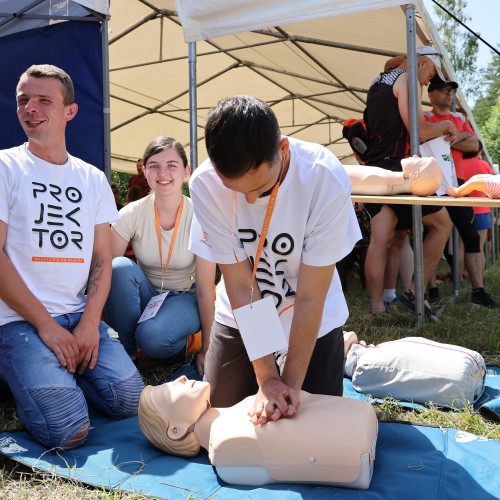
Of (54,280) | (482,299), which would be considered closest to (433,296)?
(482,299)

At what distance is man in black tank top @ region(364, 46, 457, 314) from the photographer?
12.2ft

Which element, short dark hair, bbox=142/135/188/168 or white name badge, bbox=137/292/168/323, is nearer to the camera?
white name badge, bbox=137/292/168/323

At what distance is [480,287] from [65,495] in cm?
341

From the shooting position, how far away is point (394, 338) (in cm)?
345

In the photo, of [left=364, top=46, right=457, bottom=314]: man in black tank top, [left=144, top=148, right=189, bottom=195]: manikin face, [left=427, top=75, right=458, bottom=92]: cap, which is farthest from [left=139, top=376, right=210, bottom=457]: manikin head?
[left=427, top=75, right=458, bottom=92]: cap

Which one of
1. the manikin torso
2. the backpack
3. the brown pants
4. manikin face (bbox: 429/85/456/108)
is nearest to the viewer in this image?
the manikin torso

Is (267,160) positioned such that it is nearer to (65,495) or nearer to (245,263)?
(245,263)

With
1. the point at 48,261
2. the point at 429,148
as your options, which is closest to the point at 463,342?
the point at 429,148

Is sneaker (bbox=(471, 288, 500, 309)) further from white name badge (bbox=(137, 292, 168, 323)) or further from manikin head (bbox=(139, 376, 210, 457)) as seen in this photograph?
manikin head (bbox=(139, 376, 210, 457))

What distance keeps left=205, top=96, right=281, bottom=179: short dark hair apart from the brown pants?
0.84m

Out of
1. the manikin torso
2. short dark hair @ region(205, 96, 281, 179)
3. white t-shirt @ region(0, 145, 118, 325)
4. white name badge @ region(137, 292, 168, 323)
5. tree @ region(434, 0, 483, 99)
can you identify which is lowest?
the manikin torso

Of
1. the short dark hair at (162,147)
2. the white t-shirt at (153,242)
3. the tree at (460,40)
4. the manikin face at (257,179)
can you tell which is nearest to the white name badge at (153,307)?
the white t-shirt at (153,242)

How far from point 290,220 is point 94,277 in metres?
1.10

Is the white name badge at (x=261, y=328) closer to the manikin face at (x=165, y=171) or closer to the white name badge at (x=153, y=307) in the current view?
the white name badge at (x=153, y=307)
